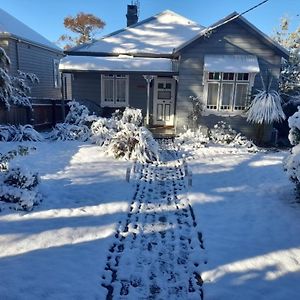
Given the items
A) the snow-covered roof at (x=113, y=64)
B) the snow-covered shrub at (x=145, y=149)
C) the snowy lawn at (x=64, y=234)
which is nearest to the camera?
the snowy lawn at (x=64, y=234)

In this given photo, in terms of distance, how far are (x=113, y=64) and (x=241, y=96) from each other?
18.6 ft

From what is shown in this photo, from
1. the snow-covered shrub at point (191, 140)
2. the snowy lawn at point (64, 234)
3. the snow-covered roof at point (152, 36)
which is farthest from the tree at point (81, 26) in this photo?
the snowy lawn at point (64, 234)

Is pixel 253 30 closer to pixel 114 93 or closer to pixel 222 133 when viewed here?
pixel 222 133

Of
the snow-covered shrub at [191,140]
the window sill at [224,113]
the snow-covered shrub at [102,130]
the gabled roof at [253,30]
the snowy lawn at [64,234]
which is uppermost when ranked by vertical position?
the gabled roof at [253,30]

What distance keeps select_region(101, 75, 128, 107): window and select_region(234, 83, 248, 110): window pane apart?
5352 millimetres

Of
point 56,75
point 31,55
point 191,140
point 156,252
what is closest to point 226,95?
point 191,140

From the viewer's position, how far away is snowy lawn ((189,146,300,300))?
12.4 feet

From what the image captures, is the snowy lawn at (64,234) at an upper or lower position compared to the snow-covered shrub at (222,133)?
lower

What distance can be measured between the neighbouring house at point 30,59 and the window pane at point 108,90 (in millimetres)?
2937

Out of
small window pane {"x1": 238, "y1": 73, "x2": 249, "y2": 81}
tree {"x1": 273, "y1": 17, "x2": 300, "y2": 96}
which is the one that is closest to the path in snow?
small window pane {"x1": 238, "y1": 73, "x2": 249, "y2": 81}

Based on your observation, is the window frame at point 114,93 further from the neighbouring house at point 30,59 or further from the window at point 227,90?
the window at point 227,90

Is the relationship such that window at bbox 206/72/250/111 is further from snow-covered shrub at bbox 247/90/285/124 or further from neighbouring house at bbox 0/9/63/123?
neighbouring house at bbox 0/9/63/123

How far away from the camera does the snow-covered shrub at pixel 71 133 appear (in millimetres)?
12328

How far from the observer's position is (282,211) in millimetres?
5727
